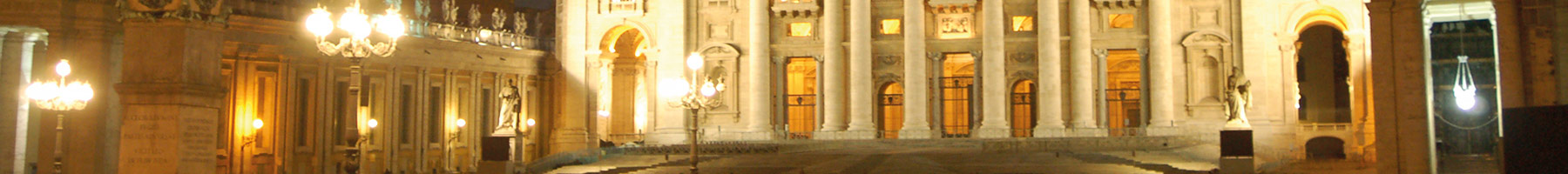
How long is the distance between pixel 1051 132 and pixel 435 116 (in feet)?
56.3

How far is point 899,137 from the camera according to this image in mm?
49000

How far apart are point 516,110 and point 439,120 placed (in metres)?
16.5

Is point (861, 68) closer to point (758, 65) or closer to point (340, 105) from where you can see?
point (758, 65)

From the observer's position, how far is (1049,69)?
48875mm

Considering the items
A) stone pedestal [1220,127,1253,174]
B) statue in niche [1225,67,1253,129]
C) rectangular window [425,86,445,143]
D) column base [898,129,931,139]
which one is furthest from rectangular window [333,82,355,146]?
stone pedestal [1220,127,1253,174]

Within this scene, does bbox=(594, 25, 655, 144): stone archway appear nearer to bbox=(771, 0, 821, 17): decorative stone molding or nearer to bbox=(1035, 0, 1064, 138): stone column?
bbox=(771, 0, 821, 17): decorative stone molding

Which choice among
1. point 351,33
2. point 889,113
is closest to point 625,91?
point 889,113

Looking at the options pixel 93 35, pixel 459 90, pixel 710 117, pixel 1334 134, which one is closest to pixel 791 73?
pixel 710 117

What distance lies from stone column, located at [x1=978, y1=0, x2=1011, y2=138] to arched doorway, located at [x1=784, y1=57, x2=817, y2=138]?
16.5 feet

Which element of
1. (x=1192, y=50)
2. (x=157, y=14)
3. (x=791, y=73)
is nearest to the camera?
(x=157, y=14)

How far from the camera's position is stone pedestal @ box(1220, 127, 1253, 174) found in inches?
1166

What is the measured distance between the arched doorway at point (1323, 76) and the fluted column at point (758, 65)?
59.5ft

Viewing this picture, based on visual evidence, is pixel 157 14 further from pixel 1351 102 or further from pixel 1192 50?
pixel 1351 102

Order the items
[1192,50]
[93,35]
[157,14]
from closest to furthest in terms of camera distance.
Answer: [157,14] < [93,35] < [1192,50]
